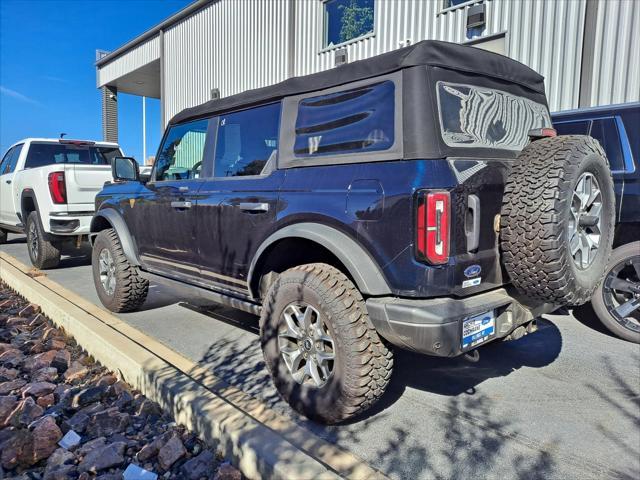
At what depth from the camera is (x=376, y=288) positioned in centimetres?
261

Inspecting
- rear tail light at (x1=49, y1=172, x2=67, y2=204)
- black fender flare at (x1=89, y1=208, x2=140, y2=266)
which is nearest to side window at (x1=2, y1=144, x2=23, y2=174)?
rear tail light at (x1=49, y1=172, x2=67, y2=204)

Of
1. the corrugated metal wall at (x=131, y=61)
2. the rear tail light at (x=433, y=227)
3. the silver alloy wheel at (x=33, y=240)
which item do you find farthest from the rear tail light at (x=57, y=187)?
the corrugated metal wall at (x=131, y=61)

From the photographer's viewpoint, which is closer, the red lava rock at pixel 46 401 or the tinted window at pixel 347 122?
the tinted window at pixel 347 122

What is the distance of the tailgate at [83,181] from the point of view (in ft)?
22.1

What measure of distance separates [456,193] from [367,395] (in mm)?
1183

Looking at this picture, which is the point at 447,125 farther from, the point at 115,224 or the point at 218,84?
the point at 218,84

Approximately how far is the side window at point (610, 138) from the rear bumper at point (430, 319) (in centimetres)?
251

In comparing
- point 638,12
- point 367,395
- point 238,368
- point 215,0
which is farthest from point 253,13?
point 367,395

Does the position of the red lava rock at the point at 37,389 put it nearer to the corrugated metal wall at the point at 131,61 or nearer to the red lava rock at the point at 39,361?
the red lava rock at the point at 39,361

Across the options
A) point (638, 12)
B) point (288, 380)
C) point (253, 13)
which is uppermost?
point (253, 13)

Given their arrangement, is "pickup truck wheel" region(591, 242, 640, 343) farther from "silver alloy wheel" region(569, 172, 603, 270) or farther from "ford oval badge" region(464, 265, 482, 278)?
"ford oval badge" region(464, 265, 482, 278)

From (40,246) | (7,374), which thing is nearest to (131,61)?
(40,246)

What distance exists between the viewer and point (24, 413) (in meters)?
3.06

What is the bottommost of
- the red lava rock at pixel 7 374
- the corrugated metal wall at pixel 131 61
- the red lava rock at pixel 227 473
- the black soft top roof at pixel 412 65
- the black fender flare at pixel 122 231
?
the red lava rock at pixel 7 374
